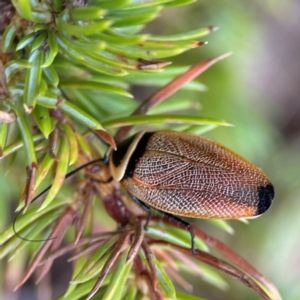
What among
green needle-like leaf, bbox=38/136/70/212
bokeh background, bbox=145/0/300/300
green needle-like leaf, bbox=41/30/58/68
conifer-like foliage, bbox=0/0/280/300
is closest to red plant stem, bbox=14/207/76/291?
conifer-like foliage, bbox=0/0/280/300

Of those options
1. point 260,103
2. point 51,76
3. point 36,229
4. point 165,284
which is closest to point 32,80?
point 51,76

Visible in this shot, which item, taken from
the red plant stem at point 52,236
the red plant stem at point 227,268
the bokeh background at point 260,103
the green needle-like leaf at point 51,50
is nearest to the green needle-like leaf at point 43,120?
the green needle-like leaf at point 51,50

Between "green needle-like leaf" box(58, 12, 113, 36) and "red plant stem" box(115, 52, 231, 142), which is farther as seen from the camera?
"red plant stem" box(115, 52, 231, 142)

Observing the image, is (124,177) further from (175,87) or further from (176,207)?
(175,87)

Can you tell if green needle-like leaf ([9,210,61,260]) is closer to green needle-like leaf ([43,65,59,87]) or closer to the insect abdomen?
the insect abdomen

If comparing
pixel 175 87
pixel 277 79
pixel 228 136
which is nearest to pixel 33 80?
pixel 175 87

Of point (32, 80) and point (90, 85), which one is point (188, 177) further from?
point (32, 80)
